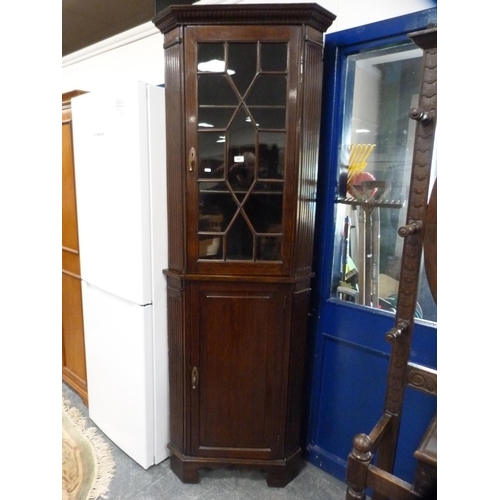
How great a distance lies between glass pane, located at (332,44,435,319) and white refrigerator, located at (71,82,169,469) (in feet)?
2.57

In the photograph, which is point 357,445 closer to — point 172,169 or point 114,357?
point 172,169

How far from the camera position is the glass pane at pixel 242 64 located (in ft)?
4.22

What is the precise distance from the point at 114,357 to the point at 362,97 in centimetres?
162

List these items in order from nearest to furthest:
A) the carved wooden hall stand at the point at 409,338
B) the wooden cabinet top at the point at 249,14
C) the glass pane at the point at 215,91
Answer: the carved wooden hall stand at the point at 409,338, the wooden cabinet top at the point at 249,14, the glass pane at the point at 215,91

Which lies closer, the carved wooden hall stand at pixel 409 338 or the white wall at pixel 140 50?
the carved wooden hall stand at pixel 409 338

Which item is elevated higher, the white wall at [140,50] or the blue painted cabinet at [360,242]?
the white wall at [140,50]

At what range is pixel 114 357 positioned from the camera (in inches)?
68.7

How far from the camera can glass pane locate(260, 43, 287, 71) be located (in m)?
1.27

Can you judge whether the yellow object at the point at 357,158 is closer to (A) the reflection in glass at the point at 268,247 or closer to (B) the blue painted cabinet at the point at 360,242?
(B) the blue painted cabinet at the point at 360,242

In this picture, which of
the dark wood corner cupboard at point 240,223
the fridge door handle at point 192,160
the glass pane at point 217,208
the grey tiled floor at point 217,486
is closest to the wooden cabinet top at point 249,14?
the dark wood corner cupboard at point 240,223

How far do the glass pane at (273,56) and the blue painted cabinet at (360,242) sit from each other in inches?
11.1

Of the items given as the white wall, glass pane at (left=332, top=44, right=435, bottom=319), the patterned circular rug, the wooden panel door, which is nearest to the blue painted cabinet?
glass pane at (left=332, top=44, right=435, bottom=319)

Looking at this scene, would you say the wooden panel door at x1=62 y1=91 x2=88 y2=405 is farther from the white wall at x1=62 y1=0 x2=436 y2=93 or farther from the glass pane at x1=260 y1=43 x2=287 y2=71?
the glass pane at x1=260 y1=43 x2=287 y2=71
